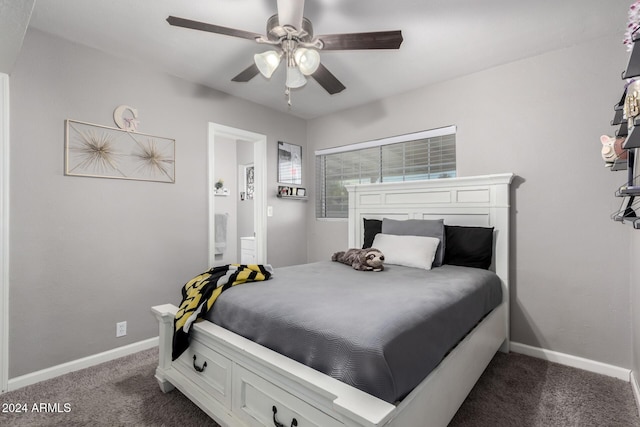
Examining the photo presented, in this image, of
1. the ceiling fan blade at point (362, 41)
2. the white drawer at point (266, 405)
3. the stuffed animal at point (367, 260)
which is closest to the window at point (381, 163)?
the stuffed animal at point (367, 260)

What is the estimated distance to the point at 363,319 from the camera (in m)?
1.32

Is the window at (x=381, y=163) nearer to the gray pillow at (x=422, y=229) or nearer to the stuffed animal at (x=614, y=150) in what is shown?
the gray pillow at (x=422, y=229)

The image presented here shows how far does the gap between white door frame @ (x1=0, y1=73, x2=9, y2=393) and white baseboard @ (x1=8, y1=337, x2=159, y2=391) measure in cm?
8

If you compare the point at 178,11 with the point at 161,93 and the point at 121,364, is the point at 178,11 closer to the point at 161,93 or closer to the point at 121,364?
the point at 161,93

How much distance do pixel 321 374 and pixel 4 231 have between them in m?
2.26

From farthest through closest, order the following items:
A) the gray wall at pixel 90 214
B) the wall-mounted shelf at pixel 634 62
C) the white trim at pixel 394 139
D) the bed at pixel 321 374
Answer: the white trim at pixel 394 139 < the gray wall at pixel 90 214 < the bed at pixel 321 374 < the wall-mounted shelf at pixel 634 62

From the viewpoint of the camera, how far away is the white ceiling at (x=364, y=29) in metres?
1.94

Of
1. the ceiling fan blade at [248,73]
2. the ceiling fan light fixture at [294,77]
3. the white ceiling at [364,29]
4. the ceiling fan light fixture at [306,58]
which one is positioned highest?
the white ceiling at [364,29]

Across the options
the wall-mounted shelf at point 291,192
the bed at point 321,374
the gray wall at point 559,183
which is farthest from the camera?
the wall-mounted shelf at point 291,192

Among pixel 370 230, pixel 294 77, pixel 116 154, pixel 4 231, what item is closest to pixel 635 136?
pixel 294 77

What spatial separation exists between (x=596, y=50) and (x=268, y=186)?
3.16 m

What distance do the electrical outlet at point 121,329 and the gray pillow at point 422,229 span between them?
7.77 feet

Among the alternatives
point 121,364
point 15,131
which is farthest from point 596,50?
point 121,364

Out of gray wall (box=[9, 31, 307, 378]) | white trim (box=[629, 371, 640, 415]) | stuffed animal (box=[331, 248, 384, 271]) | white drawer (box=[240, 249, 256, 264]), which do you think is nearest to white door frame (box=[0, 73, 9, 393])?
gray wall (box=[9, 31, 307, 378])
